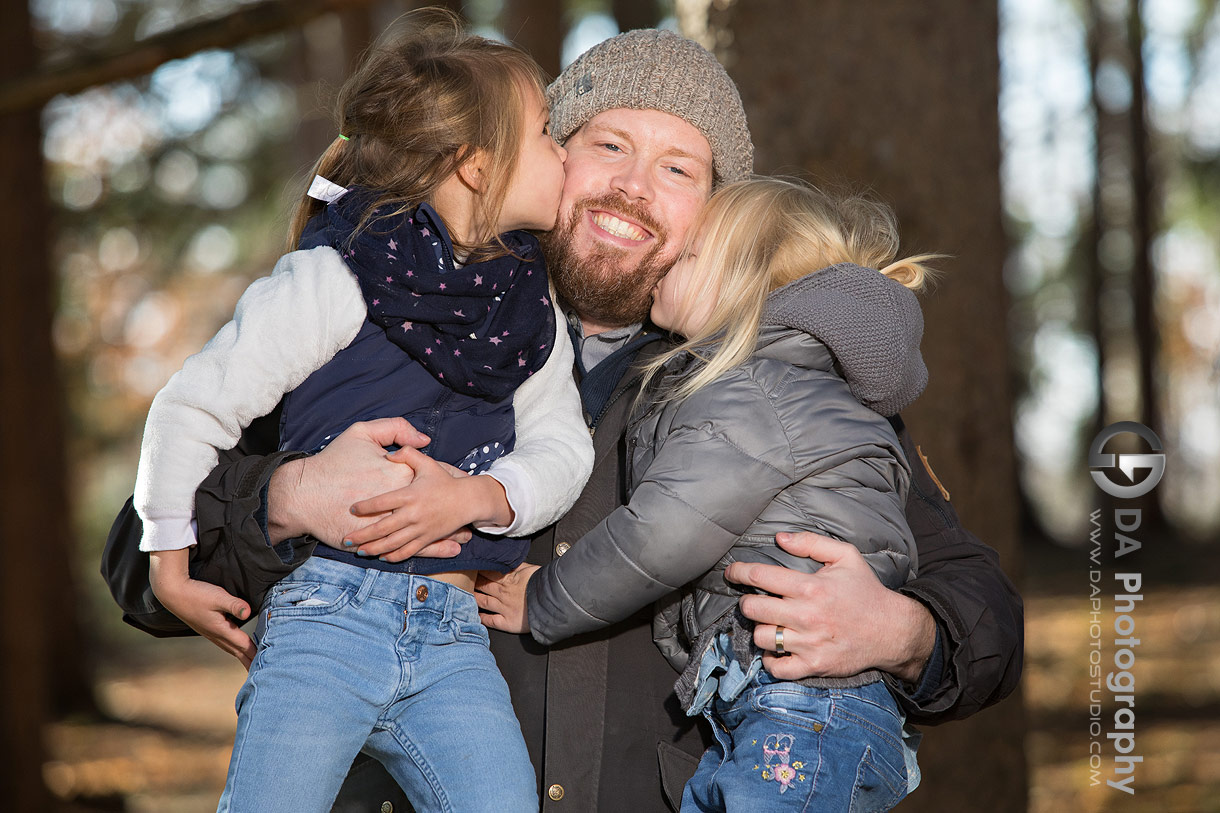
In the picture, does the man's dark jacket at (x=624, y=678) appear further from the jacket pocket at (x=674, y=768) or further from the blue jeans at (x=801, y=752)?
the blue jeans at (x=801, y=752)

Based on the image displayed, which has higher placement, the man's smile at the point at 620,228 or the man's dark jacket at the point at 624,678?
the man's smile at the point at 620,228

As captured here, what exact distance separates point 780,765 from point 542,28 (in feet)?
22.6

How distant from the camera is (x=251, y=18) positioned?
4.21 metres

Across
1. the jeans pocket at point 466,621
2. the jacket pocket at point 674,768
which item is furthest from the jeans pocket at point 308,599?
the jacket pocket at point 674,768

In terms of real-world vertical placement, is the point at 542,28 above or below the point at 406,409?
above

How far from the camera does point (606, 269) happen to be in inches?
105

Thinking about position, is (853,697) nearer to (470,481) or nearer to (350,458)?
(470,481)

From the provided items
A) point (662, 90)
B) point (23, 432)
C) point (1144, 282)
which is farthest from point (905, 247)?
point (1144, 282)

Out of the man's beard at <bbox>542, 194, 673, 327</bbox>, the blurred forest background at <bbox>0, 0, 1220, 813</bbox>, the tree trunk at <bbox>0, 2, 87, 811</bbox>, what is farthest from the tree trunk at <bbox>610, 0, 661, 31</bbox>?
the man's beard at <bbox>542, 194, 673, 327</bbox>

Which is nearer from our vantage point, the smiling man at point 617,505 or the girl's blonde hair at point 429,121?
the smiling man at point 617,505

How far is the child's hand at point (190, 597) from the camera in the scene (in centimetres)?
214

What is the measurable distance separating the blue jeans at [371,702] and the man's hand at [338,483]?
0.09 meters

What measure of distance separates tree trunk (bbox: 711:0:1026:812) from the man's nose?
33.7 inches

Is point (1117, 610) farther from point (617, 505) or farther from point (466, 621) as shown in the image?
point (466, 621)
